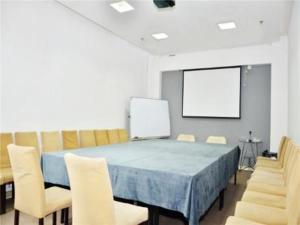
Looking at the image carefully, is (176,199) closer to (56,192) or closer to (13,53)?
(56,192)

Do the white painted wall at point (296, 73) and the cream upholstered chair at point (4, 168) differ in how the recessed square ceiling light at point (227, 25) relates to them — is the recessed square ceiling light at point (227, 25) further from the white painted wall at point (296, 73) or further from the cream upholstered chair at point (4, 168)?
the cream upholstered chair at point (4, 168)

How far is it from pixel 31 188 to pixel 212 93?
5150mm

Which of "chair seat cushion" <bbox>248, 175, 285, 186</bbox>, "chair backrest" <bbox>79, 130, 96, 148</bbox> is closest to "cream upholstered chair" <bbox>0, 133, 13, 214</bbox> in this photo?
"chair backrest" <bbox>79, 130, 96, 148</bbox>

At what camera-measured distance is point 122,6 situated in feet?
12.7

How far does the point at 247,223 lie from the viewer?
1.60 metres

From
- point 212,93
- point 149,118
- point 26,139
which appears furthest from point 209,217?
point 212,93

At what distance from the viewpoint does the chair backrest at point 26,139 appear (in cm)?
325

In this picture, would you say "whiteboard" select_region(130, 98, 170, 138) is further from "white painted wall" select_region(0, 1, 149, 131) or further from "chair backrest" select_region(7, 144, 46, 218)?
"chair backrest" select_region(7, 144, 46, 218)

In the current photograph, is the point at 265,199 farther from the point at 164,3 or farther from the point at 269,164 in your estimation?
the point at 164,3

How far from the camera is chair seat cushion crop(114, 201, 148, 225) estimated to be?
5.35ft

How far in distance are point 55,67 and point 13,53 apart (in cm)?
74

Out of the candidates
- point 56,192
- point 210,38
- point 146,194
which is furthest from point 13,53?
point 210,38

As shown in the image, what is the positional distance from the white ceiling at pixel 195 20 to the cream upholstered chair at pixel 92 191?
10.1 ft

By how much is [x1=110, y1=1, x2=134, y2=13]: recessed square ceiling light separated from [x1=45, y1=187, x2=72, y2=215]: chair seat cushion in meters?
2.98
